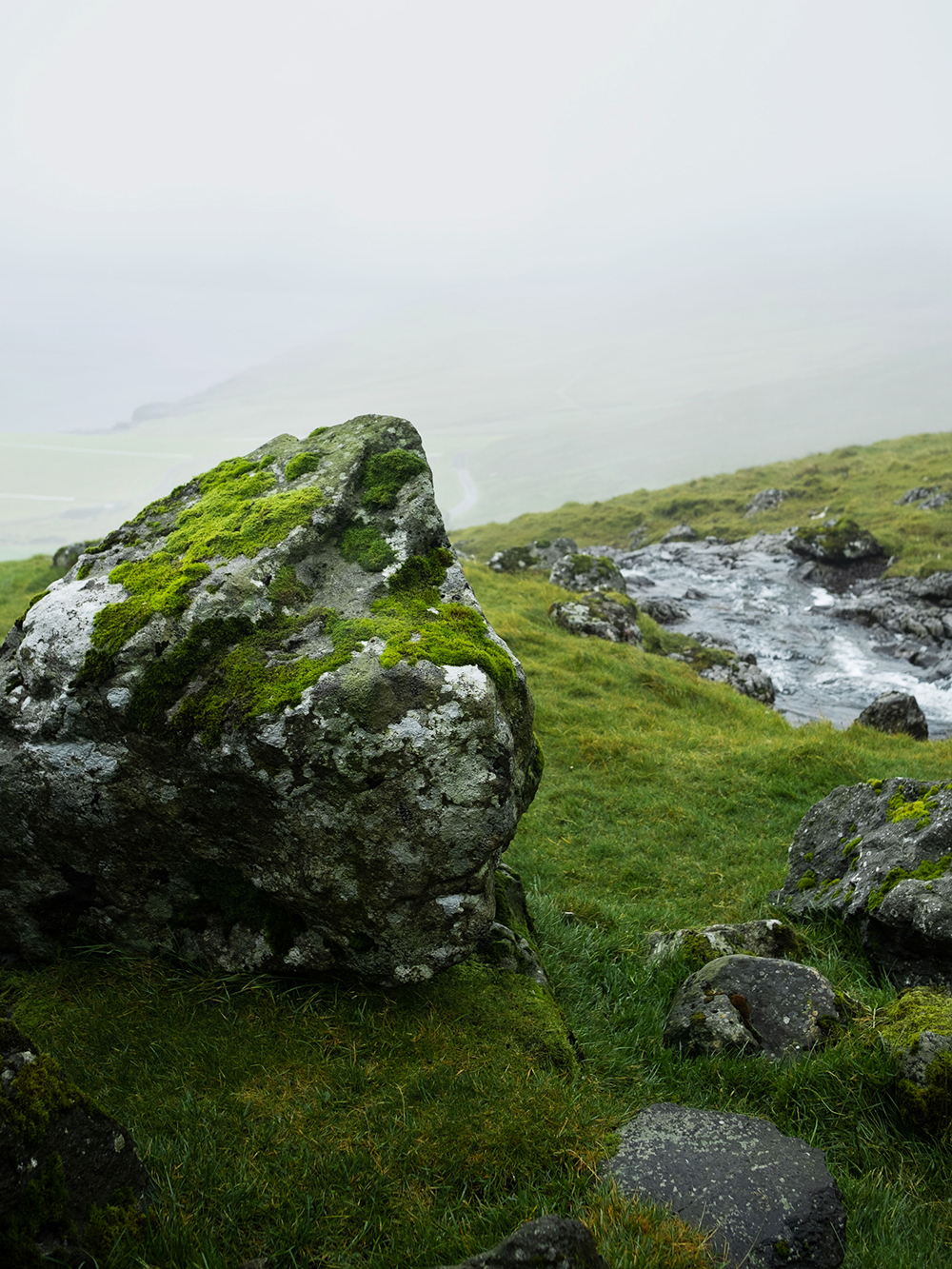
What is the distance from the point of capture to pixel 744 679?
26453 mm

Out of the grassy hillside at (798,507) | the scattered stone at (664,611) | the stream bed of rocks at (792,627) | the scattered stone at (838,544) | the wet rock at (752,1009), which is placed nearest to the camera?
the wet rock at (752,1009)

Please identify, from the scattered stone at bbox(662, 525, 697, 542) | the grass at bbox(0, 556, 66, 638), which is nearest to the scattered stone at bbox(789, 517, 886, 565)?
the scattered stone at bbox(662, 525, 697, 542)

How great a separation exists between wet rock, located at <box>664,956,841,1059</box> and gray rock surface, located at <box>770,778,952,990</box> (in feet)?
4.94

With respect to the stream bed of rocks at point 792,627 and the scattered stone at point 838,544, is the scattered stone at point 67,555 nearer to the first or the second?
the stream bed of rocks at point 792,627

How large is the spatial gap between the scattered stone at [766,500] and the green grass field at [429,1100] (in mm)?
A: 62446

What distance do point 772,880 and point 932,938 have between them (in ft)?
13.5

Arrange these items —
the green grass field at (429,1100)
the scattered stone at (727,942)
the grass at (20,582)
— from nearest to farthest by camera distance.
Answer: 1. the green grass field at (429,1100)
2. the scattered stone at (727,942)
3. the grass at (20,582)

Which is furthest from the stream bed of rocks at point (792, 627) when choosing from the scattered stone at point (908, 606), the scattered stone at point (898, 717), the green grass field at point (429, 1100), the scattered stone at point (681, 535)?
the green grass field at point (429, 1100)

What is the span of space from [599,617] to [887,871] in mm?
17718

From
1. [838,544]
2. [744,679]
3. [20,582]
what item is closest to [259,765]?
[744,679]

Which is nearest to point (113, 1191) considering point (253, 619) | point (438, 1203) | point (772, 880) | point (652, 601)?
point (438, 1203)

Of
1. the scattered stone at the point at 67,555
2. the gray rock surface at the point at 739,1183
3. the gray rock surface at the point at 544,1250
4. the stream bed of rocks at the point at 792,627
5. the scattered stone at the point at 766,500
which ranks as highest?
the scattered stone at the point at 67,555

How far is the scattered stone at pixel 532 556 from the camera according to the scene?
125 feet

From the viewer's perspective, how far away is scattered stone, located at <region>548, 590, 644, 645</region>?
2561 centimetres
